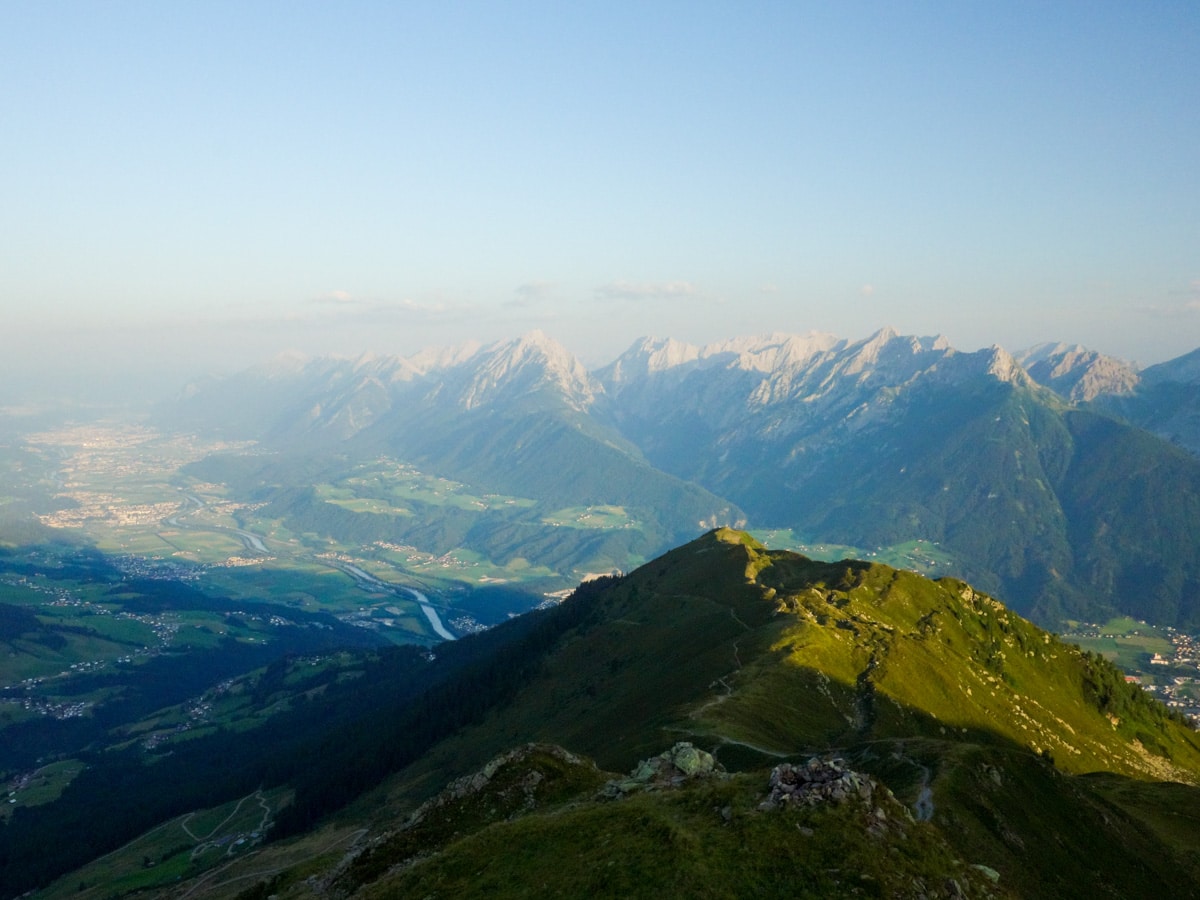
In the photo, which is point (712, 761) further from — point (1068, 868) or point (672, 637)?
point (672, 637)

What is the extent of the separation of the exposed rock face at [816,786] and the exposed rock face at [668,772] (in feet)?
45.2

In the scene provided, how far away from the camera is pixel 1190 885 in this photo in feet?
285

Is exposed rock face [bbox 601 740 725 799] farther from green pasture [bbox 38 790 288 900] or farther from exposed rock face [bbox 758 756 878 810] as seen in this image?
green pasture [bbox 38 790 288 900]

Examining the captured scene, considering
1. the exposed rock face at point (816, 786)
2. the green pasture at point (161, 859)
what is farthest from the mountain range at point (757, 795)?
the green pasture at point (161, 859)

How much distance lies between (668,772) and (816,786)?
1051 inches

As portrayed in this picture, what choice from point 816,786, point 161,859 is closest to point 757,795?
point 816,786

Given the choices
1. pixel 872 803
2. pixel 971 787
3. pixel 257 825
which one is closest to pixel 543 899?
pixel 872 803

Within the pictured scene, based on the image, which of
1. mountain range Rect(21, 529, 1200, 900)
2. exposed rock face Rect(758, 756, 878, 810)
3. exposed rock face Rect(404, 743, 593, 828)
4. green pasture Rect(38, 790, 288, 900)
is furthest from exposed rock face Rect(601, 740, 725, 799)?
green pasture Rect(38, 790, 288, 900)

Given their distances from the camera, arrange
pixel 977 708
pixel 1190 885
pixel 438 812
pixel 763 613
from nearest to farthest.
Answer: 1. pixel 438 812
2. pixel 1190 885
3. pixel 977 708
4. pixel 763 613

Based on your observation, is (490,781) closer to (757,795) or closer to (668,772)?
(668,772)

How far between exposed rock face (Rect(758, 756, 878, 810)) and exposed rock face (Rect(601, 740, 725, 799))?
45.2 ft

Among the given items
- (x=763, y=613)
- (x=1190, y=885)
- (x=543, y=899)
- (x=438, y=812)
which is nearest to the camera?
(x=543, y=899)

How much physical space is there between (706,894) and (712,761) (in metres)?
37.5

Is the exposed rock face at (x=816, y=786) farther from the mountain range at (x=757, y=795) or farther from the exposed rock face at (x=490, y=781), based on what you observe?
the exposed rock face at (x=490, y=781)
